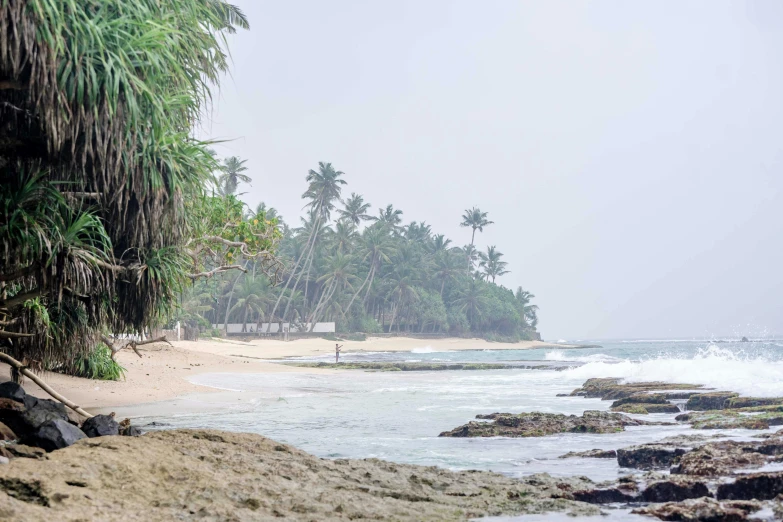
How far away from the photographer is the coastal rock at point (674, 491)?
6.61 meters

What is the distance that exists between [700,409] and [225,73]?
12593mm

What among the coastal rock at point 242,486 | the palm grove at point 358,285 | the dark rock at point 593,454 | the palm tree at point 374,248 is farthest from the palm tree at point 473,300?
the coastal rock at point 242,486

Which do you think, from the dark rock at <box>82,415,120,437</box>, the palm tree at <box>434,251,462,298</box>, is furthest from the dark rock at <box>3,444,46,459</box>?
the palm tree at <box>434,251,462,298</box>

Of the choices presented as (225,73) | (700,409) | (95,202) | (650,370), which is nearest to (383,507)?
(95,202)

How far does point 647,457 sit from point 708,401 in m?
8.55

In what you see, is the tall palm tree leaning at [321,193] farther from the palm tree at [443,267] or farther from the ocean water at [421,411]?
the ocean water at [421,411]

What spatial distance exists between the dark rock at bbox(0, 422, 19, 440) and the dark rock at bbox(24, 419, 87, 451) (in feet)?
1.31

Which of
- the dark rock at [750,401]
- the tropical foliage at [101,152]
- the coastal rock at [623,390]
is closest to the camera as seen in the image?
the tropical foliage at [101,152]

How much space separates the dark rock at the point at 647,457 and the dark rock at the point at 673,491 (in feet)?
6.64

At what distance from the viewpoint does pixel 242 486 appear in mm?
5926

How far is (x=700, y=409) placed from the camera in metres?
16.4

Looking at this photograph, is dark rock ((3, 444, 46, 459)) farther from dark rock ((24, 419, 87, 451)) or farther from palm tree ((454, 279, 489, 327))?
palm tree ((454, 279, 489, 327))

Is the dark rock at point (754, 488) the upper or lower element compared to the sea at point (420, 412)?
upper

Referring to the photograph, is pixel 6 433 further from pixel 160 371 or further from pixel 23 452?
pixel 160 371
